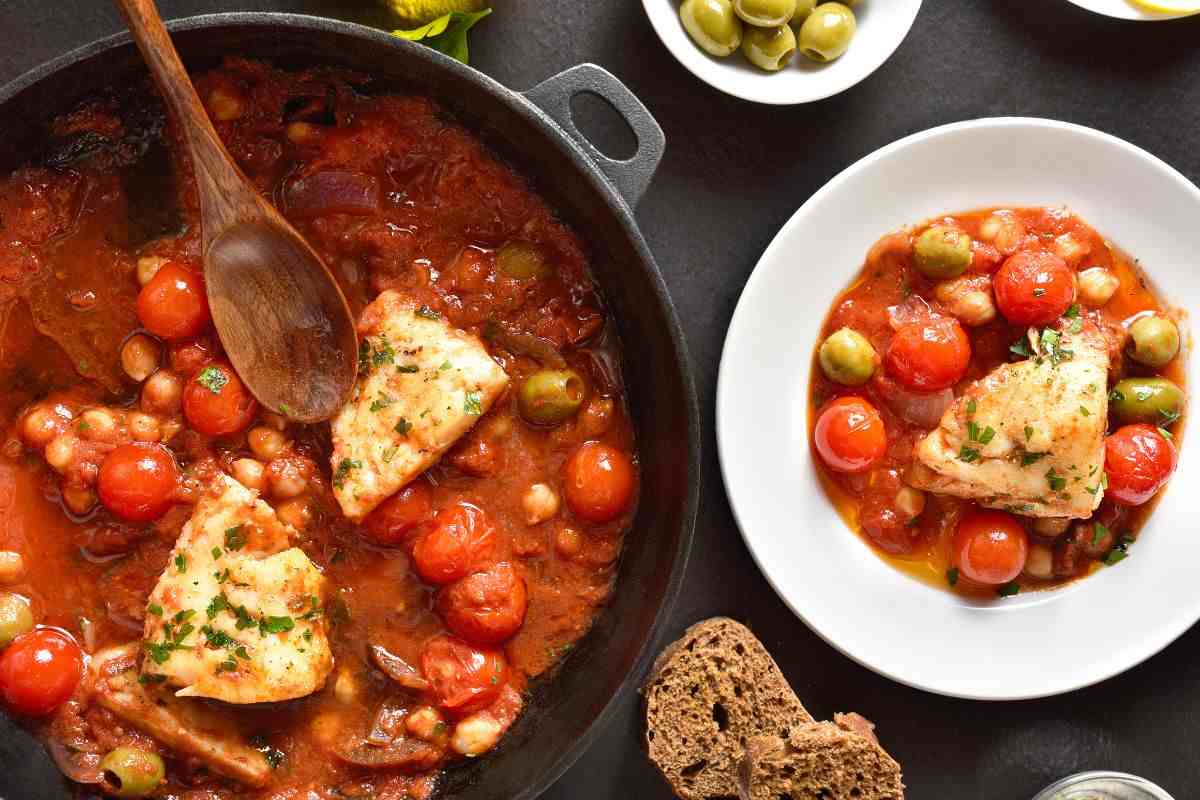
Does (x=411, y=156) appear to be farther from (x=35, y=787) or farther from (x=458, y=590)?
(x=35, y=787)

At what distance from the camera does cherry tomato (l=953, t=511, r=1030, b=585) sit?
12.9 ft

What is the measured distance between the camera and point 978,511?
13.2 feet

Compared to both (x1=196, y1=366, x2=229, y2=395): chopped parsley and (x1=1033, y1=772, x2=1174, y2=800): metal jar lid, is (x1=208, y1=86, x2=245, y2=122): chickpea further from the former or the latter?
(x1=1033, y1=772, x2=1174, y2=800): metal jar lid

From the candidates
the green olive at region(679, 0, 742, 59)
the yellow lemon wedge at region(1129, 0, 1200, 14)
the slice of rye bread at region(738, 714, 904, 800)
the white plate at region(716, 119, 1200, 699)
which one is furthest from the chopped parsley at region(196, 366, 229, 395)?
the yellow lemon wedge at region(1129, 0, 1200, 14)

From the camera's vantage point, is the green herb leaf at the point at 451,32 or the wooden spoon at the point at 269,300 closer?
the wooden spoon at the point at 269,300

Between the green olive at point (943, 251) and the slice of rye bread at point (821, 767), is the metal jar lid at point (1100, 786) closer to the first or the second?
the slice of rye bread at point (821, 767)

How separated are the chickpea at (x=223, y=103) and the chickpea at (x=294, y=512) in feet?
4.21

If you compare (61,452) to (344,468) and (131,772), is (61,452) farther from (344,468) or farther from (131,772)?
(131,772)

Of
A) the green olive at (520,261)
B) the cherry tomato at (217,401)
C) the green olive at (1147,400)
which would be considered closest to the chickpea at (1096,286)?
the green olive at (1147,400)

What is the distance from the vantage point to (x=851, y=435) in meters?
3.87

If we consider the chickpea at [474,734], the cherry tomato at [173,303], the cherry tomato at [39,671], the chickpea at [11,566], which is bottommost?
the chickpea at [474,734]

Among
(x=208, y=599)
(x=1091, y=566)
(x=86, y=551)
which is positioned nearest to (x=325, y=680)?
(x=208, y=599)

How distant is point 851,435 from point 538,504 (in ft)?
3.62

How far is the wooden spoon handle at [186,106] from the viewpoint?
10.2 ft
